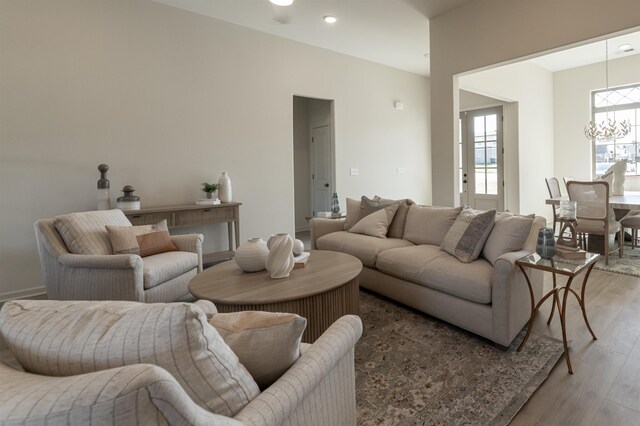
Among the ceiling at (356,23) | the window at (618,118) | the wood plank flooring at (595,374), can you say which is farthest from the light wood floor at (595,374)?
the window at (618,118)

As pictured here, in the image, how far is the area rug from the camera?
5.47ft

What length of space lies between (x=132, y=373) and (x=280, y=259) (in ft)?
5.73

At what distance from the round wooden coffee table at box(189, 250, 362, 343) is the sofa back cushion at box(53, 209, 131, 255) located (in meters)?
1.03

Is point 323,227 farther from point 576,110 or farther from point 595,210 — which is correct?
point 576,110

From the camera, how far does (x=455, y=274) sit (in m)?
2.41

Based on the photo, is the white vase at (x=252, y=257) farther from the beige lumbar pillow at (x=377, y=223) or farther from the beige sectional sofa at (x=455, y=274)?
the beige lumbar pillow at (x=377, y=223)

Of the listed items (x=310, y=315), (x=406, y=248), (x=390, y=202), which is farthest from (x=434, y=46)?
(x=310, y=315)

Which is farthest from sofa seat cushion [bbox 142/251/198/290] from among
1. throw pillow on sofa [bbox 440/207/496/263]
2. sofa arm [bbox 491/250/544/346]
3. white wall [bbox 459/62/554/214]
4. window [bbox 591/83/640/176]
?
window [bbox 591/83/640/176]

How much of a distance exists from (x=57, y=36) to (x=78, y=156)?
118cm

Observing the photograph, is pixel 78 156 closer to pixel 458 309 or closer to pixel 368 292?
pixel 368 292

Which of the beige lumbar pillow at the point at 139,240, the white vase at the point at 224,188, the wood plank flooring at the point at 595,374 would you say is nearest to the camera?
the wood plank flooring at the point at 595,374

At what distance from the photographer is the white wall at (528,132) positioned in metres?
6.11

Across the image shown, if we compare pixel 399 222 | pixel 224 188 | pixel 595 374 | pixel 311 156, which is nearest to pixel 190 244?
pixel 224 188

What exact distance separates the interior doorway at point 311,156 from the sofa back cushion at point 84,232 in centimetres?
383
